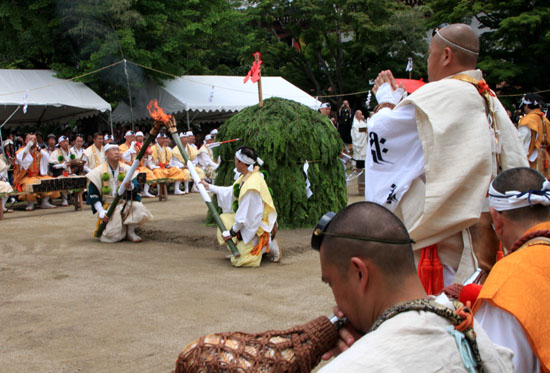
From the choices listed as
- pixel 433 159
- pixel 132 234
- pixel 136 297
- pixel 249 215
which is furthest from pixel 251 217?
pixel 433 159

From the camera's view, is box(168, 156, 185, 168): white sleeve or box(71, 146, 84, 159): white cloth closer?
box(71, 146, 84, 159): white cloth

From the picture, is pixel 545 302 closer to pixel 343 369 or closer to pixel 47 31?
pixel 343 369

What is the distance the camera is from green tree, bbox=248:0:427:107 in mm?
26164

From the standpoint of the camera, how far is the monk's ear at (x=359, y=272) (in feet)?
5.16

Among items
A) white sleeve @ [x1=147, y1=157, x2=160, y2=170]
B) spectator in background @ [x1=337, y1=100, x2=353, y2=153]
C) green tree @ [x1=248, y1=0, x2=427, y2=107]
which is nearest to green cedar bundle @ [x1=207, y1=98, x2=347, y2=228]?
white sleeve @ [x1=147, y1=157, x2=160, y2=170]

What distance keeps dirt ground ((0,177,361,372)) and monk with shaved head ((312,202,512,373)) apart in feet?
9.51

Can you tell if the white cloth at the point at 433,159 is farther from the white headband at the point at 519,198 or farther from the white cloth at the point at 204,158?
the white cloth at the point at 204,158

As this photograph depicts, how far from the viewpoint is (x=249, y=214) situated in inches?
293

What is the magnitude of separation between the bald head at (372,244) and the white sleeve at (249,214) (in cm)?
577

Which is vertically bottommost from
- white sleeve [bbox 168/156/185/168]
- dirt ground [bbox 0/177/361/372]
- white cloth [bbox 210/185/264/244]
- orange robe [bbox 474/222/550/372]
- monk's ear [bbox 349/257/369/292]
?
dirt ground [bbox 0/177/361/372]

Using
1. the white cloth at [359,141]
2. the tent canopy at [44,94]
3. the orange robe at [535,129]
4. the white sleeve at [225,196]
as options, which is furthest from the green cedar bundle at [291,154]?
the tent canopy at [44,94]

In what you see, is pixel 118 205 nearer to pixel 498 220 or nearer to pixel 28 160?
pixel 28 160

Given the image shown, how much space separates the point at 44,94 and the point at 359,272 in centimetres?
1774

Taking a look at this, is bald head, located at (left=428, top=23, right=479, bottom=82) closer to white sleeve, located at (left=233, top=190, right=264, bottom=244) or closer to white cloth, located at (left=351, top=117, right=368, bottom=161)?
white sleeve, located at (left=233, top=190, right=264, bottom=244)
